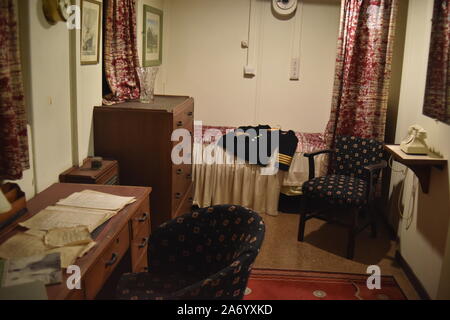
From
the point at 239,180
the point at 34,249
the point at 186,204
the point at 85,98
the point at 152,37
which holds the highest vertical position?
the point at 152,37

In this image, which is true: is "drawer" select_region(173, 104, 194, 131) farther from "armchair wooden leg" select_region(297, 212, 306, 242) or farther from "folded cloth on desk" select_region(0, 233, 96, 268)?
"folded cloth on desk" select_region(0, 233, 96, 268)

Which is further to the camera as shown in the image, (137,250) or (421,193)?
(421,193)

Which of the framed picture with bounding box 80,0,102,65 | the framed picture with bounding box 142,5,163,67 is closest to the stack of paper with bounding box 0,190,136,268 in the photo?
the framed picture with bounding box 80,0,102,65

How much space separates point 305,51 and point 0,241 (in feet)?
13.4

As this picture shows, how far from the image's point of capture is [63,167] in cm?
275

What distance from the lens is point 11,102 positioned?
201 centimetres

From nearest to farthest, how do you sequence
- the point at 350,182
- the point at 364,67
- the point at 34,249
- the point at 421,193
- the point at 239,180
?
the point at 34,249, the point at 421,193, the point at 350,182, the point at 364,67, the point at 239,180

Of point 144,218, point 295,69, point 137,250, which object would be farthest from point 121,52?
point 295,69

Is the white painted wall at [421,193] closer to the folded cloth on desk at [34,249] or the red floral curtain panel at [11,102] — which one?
the folded cloth on desk at [34,249]

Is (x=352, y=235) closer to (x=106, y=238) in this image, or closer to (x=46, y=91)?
(x=106, y=238)

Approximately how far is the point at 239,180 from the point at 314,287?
4.80ft
